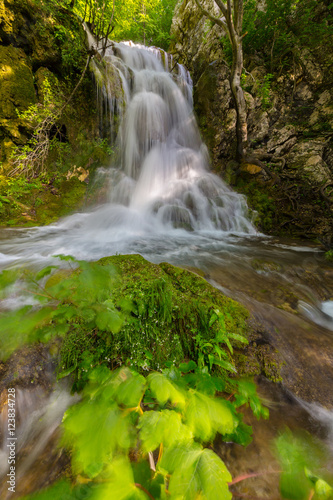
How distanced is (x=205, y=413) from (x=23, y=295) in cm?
207

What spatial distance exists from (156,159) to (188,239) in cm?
563

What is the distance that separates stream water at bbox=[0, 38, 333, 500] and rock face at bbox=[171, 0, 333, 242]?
2.73ft

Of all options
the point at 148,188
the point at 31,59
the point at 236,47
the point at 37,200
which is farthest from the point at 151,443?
the point at 236,47

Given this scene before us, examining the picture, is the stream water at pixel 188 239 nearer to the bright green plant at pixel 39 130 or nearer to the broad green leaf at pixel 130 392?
the broad green leaf at pixel 130 392

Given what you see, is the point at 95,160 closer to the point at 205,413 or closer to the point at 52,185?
the point at 52,185

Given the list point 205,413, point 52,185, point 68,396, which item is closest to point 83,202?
point 52,185

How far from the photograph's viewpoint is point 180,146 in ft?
33.9

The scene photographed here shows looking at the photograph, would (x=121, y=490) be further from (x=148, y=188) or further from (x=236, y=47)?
(x=236, y=47)

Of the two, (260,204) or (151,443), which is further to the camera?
(260,204)

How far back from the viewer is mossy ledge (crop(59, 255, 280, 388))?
4.81ft

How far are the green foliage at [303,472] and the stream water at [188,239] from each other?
0.38ft

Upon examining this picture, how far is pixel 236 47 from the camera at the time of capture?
278 inches

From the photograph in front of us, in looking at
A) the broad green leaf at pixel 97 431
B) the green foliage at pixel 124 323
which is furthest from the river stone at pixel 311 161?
the broad green leaf at pixel 97 431

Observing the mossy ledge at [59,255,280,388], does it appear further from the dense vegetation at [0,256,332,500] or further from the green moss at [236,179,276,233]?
the green moss at [236,179,276,233]
